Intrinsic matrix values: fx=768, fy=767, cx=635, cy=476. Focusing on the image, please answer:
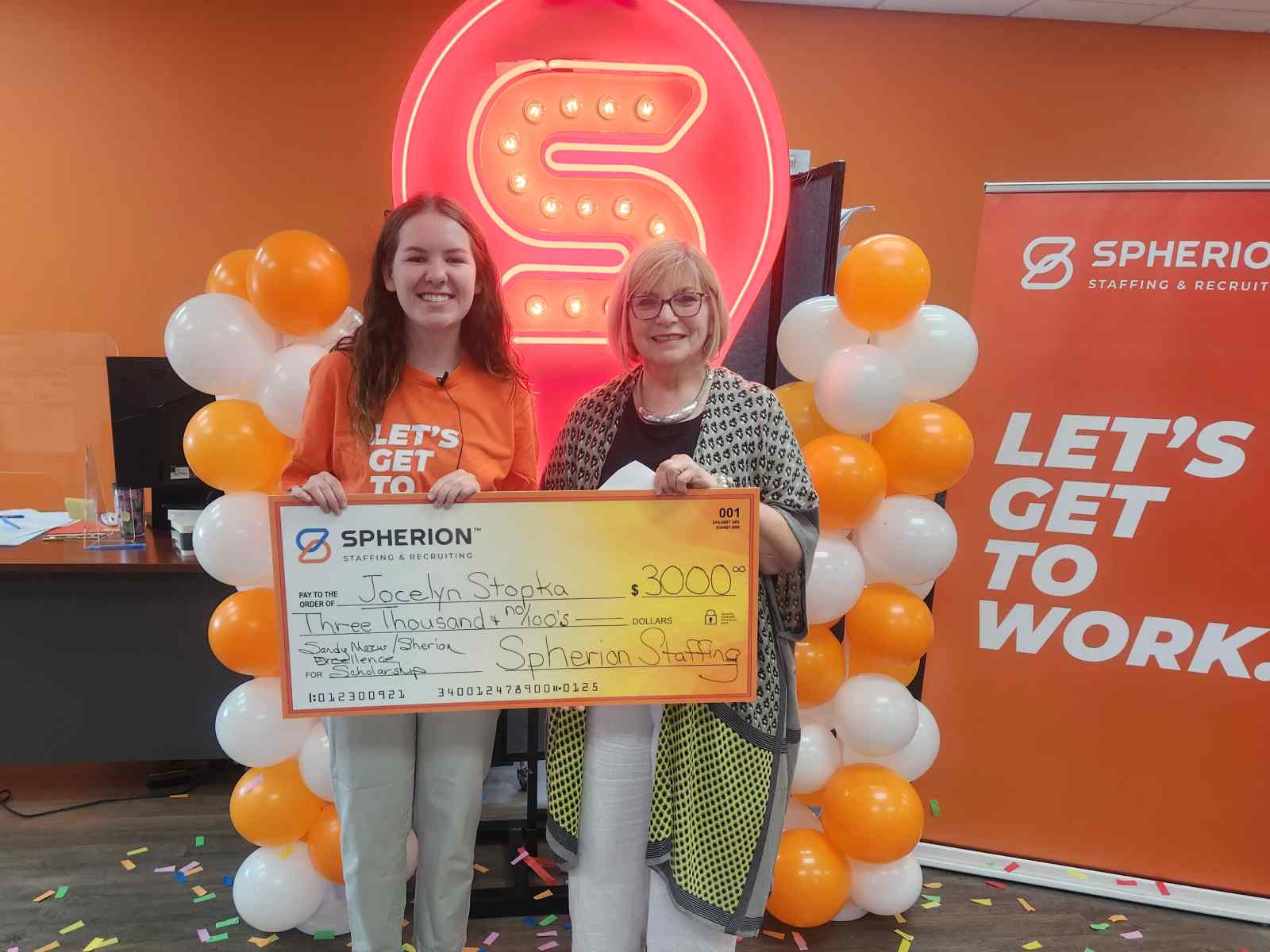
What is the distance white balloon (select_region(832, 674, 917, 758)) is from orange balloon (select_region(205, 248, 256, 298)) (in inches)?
66.2

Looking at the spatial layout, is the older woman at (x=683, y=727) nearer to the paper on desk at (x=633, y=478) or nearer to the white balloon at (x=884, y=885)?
the paper on desk at (x=633, y=478)

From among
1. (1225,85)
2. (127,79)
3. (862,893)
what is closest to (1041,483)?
(862,893)

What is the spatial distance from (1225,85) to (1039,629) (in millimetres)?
3804

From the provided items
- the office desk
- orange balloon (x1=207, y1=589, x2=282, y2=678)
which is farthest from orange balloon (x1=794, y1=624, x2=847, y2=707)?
the office desk

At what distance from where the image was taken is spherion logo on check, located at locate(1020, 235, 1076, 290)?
193 cm

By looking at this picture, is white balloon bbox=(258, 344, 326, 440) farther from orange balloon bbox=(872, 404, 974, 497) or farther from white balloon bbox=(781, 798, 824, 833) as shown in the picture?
white balloon bbox=(781, 798, 824, 833)

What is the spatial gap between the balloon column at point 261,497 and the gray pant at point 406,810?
42cm

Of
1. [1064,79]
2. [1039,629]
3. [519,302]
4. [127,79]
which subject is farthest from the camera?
[1064,79]

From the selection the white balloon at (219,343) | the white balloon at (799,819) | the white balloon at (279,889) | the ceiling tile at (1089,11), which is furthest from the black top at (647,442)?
the ceiling tile at (1089,11)

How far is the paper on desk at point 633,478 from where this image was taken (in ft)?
4.03

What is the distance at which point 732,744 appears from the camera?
1.29m

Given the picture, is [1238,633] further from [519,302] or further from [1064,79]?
[1064,79]

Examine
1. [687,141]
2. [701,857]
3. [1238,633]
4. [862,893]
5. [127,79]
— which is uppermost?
[127,79]

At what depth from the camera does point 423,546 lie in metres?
1.19
